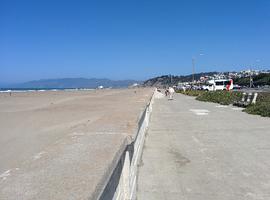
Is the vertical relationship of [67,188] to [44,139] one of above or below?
above

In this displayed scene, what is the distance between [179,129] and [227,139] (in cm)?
309

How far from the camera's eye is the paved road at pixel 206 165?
6.55 metres

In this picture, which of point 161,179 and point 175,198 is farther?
point 161,179

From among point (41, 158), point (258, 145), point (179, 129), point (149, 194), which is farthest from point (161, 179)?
point (179, 129)

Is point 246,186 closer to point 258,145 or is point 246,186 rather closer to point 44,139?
point 258,145

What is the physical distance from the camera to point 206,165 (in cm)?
850

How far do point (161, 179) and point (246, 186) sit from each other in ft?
4.69

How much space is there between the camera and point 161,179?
7.46 m

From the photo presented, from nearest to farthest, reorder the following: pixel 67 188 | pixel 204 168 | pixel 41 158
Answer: pixel 67 188, pixel 41 158, pixel 204 168

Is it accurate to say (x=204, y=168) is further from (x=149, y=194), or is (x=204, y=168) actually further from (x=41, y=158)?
(x=41, y=158)

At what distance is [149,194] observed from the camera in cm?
649

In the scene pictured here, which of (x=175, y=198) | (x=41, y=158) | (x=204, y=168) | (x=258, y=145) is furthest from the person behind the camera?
(x=258, y=145)

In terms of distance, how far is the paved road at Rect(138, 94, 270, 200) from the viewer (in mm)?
6555

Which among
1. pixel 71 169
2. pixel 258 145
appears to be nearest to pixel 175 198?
pixel 71 169
